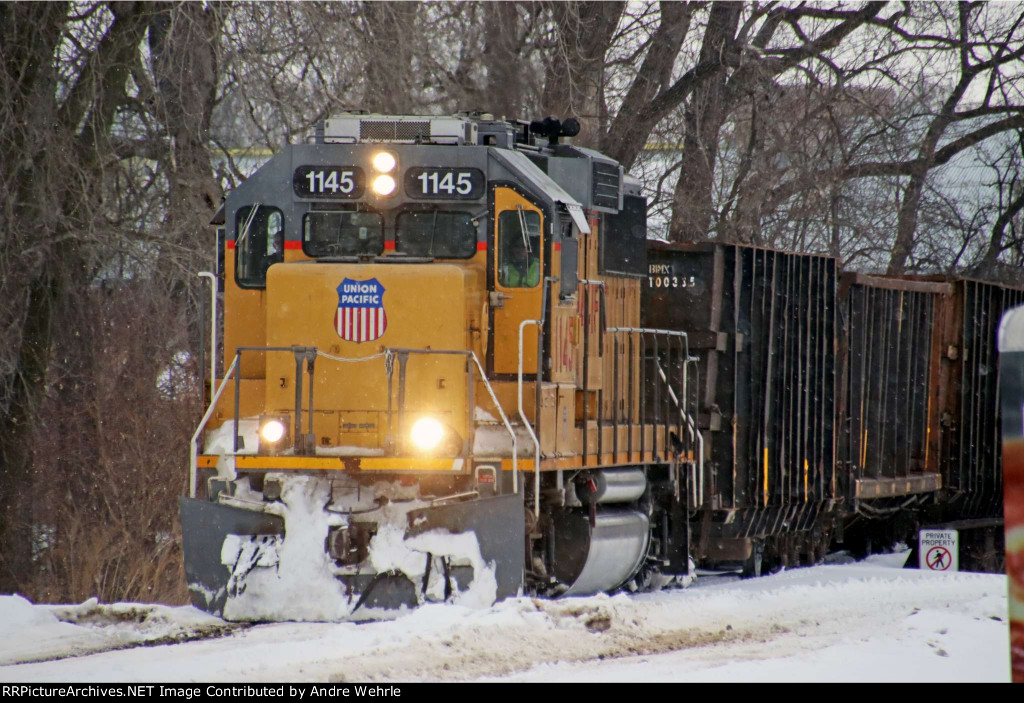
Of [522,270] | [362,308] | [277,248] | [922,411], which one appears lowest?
[922,411]

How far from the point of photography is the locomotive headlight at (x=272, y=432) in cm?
839

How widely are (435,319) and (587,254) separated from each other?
1.53 m

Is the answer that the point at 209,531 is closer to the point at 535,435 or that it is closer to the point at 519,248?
the point at 535,435

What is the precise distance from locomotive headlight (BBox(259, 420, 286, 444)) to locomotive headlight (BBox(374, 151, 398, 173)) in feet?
6.17

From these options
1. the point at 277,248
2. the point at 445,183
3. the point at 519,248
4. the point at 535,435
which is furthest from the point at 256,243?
the point at 535,435

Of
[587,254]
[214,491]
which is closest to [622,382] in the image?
[587,254]

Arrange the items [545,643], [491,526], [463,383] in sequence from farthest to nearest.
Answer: [463,383] → [491,526] → [545,643]

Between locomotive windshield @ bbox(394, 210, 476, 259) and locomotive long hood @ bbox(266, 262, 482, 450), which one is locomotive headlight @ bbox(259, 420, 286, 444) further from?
locomotive windshield @ bbox(394, 210, 476, 259)

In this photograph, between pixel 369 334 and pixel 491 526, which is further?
pixel 369 334

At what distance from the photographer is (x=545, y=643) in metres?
7.22

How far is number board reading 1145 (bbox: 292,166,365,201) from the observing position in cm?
Answer: 901

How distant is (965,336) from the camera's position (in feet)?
48.2

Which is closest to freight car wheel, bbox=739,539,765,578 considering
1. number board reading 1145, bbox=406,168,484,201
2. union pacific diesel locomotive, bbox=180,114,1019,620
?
union pacific diesel locomotive, bbox=180,114,1019,620

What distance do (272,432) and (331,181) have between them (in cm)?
182
